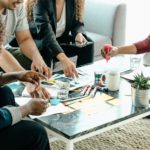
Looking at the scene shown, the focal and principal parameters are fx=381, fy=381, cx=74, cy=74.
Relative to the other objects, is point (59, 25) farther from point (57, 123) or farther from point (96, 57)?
point (57, 123)

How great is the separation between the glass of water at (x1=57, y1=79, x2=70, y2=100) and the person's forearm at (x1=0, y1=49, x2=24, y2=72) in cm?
28

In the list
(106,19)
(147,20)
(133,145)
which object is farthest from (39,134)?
(147,20)

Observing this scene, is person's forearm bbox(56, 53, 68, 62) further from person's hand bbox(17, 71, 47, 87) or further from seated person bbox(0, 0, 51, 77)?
person's hand bbox(17, 71, 47, 87)

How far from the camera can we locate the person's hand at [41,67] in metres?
2.19

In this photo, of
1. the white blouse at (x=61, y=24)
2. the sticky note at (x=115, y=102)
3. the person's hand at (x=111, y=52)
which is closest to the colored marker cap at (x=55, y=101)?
the sticky note at (x=115, y=102)

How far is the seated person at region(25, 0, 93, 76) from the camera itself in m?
2.59

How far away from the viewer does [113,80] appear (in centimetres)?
206

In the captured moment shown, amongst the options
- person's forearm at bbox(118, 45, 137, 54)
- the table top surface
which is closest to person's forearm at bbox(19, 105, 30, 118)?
the table top surface

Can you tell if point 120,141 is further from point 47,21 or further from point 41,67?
point 47,21

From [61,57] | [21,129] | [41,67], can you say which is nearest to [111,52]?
[61,57]

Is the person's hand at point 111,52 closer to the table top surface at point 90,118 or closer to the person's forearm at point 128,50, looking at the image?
the person's forearm at point 128,50

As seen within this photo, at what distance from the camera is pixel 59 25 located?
286 centimetres

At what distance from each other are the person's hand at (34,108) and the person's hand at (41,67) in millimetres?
504

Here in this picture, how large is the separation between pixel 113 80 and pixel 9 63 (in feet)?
2.03
